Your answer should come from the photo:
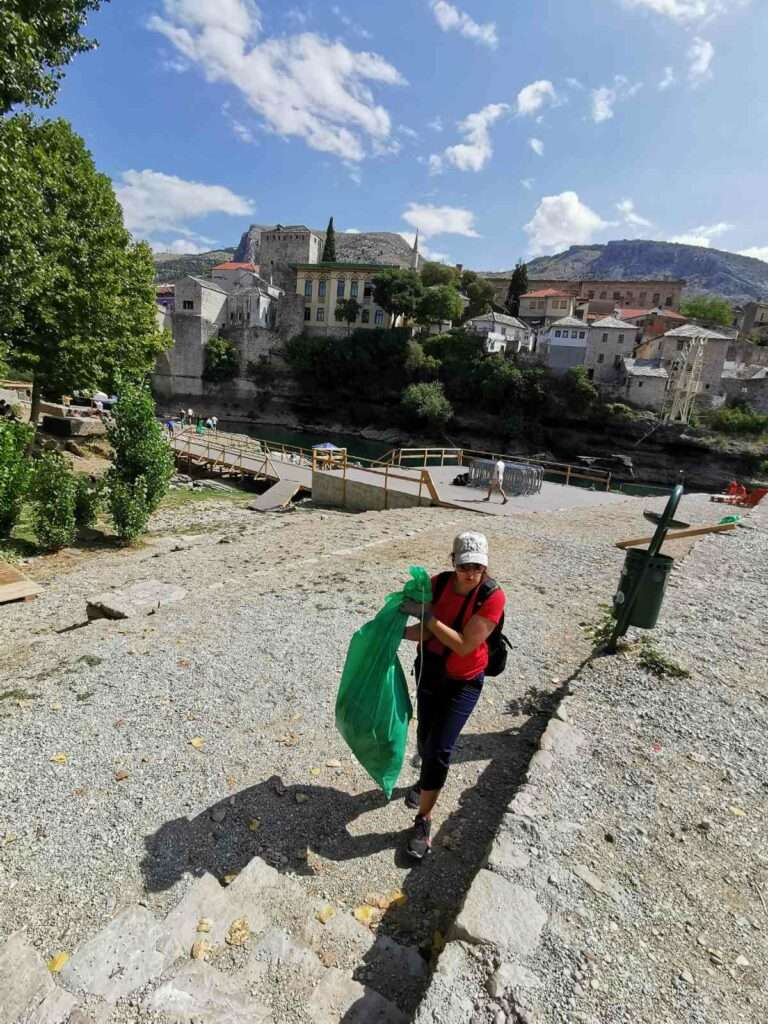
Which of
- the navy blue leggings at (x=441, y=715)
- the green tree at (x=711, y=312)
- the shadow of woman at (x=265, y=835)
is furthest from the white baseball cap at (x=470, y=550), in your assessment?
the green tree at (x=711, y=312)

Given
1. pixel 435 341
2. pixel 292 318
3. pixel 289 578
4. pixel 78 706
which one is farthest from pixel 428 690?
pixel 292 318

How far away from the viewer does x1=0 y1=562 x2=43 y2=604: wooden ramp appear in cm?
821

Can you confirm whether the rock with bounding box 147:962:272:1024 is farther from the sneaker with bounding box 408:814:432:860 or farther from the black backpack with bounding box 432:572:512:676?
the black backpack with bounding box 432:572:512:676

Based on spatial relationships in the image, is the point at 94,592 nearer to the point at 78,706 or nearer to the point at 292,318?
the point at 78,706

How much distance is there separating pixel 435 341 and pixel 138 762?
54.8 m

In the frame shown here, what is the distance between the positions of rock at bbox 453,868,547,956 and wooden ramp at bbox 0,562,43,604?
8.77 meters

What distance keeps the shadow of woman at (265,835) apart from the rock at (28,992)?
0.64 m

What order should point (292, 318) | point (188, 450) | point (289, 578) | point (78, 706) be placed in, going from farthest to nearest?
point (292, 318)
point (188, 450)
point (289, 578)
point (78, 706)

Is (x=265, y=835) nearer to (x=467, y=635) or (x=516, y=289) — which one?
(x=467, y=635)

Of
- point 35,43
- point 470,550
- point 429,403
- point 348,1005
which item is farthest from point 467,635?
point 429,403

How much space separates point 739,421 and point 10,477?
50311 mm

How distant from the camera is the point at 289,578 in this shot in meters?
8.60

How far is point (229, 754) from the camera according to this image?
3977 mm

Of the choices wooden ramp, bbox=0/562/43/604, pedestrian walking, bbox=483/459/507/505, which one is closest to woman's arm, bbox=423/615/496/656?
wooden ramp, bbox=0/562/43/604
